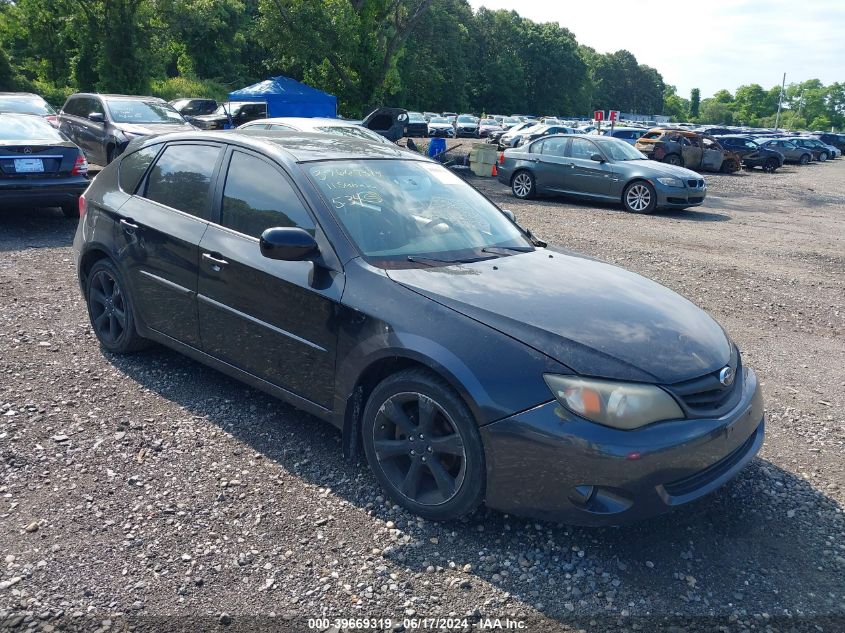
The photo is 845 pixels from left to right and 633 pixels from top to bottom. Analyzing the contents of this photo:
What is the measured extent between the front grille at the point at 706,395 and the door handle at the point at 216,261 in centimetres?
249

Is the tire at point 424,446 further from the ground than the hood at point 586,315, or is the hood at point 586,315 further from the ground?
the hood at point 586,315

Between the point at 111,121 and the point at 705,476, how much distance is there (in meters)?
13.0

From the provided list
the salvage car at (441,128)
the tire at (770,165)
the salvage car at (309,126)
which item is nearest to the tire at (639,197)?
the salvage car at (309,126)

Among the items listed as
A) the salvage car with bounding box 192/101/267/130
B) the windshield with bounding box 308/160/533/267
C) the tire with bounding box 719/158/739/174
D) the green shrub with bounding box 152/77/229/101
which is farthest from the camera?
the green shrub with bounding box 152/77/229/101

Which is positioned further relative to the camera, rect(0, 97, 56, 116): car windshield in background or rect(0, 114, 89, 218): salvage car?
rect(0, 97, 56, 116): car windshield in background

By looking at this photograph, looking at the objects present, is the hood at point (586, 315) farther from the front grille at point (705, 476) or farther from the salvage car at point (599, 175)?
the salvage car at point (599, 175)

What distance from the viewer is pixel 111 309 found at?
200 inches

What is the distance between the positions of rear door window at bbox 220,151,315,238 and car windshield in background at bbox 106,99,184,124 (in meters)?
10.5

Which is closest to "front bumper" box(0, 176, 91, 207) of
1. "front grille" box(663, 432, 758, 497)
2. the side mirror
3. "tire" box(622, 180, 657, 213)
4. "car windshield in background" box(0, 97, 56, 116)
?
"car windshield in background" box(0, 97, 56, 116)

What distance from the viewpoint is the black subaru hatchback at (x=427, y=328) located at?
2951mm

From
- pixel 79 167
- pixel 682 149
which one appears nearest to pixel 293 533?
pixel 79 167

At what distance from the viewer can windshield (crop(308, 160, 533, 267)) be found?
3.79m

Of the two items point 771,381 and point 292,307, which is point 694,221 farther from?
point 292,307

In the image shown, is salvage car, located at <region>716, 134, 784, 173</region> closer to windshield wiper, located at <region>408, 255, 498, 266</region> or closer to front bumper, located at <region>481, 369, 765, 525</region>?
windshield wiper, located at <region>408, 255, 498, 266</region>
